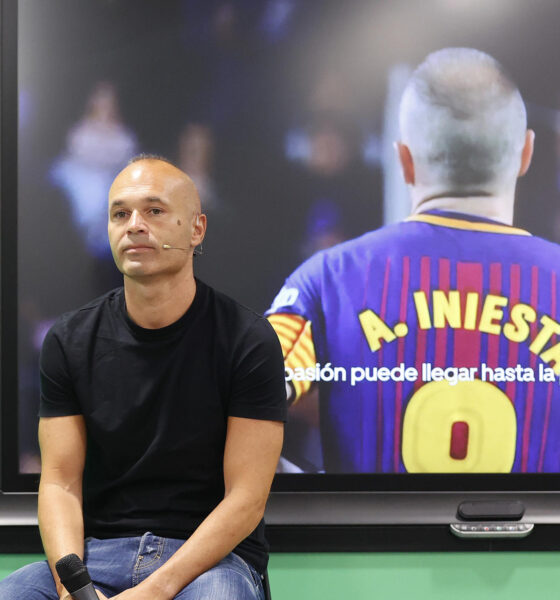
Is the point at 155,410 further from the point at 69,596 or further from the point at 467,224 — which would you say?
the point at 467,224

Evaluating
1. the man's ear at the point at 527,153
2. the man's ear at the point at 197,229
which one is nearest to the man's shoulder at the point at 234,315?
the man's ear at the point at 197,229

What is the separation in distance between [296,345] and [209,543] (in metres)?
0.61

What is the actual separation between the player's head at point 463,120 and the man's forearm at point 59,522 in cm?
113

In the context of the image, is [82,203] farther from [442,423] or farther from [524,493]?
[524,493]

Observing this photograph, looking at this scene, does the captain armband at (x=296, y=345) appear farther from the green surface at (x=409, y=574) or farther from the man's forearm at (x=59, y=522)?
the man's forearm at (x=59, y=522)

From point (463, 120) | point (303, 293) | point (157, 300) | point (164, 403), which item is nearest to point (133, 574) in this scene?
point (164, 403)

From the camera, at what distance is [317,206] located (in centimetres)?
180

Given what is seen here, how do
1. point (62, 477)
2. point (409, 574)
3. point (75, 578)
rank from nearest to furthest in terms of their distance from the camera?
point (75, 578)
point (62, 477)
point (409, 574)

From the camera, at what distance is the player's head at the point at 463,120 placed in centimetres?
180

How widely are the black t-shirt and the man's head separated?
13cm

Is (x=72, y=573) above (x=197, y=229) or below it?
below

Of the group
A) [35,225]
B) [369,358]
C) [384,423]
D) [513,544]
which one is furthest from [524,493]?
[35,225]

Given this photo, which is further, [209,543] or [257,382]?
[257,382]

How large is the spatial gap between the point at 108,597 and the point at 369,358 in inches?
33.0
